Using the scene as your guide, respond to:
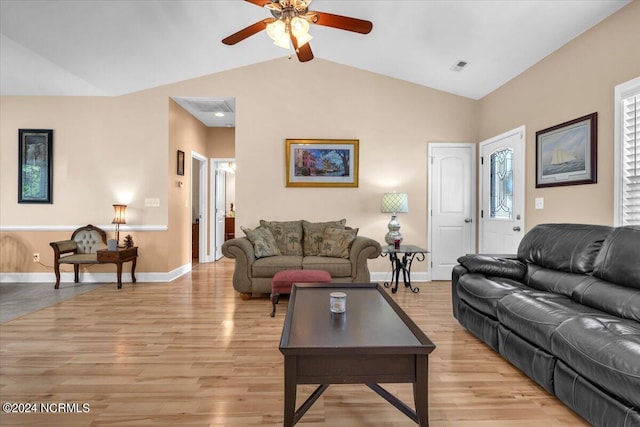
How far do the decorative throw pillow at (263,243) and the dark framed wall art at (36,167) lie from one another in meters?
3.28

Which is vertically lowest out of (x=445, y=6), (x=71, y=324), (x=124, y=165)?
(x=71, y=324)

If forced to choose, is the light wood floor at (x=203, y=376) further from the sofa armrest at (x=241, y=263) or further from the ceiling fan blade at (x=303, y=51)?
the ceiling fan blade at (x=303, y=51)

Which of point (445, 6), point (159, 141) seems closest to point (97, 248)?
point (159, 141)

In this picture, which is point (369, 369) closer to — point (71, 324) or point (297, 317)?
point (297, 317)

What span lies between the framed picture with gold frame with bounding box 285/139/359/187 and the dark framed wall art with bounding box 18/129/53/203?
3.59 meters

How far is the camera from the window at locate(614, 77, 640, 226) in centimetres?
258

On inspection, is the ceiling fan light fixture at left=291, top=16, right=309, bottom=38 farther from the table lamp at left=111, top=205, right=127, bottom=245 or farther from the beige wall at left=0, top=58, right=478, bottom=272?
the table lamp at left=111, top=205, right=127, bottom=245

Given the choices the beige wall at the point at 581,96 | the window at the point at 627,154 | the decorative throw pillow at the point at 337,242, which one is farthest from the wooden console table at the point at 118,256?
the window at the point at 627,154

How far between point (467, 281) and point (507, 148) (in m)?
2.35

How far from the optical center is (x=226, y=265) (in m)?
6.43

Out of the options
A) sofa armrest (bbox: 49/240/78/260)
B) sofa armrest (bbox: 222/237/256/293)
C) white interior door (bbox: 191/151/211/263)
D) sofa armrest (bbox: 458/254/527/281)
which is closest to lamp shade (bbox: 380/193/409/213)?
sofa armrest (bbox: 458/254/527/281)

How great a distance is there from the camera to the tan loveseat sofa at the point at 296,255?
4.01m

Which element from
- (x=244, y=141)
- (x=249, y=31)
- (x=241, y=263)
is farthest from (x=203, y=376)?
(x=244, y=141)

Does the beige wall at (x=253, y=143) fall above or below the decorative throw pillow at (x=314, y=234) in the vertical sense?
above
